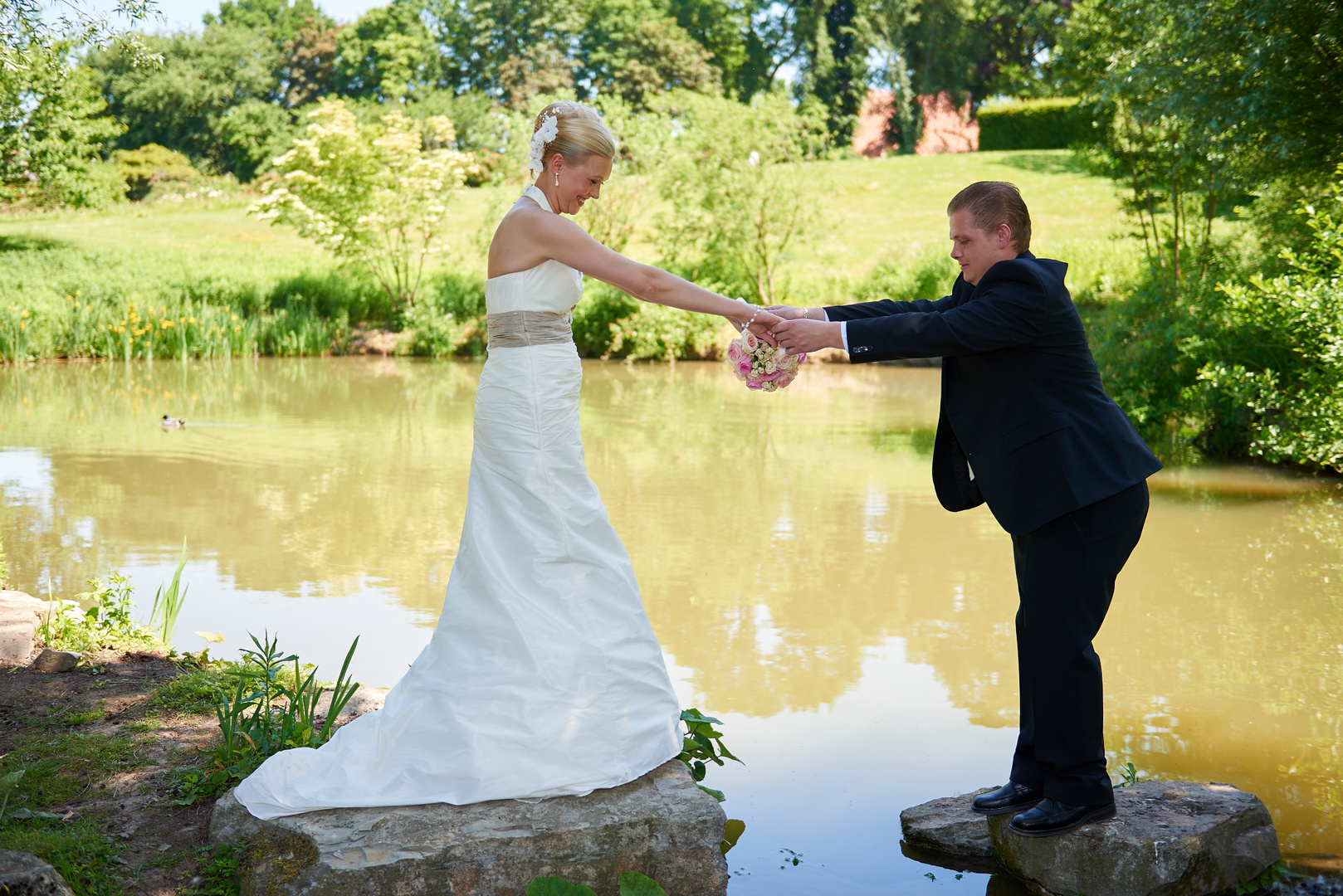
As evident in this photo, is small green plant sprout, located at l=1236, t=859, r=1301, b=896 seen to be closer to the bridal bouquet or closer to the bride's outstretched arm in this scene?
the bridal bouquet

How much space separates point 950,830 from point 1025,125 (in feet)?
150

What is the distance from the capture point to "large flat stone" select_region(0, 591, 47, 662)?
15.3 ft

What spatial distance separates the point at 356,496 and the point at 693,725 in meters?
6.28

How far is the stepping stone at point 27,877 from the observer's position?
2408 mm

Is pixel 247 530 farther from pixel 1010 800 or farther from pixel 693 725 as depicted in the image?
pixel 1010 800

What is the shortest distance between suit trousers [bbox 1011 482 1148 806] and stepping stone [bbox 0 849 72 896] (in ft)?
9.06

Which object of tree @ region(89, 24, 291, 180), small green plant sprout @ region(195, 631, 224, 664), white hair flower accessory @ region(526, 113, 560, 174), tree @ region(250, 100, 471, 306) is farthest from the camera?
tree @ region(89, 24, 291, 180)

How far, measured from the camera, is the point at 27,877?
2439mm

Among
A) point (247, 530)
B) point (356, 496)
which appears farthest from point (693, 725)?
point (356, 496)

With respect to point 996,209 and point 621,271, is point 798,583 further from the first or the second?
point 996,209

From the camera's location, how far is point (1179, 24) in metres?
11.3

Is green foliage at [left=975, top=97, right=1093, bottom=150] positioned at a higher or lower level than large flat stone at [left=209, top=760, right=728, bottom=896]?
higher

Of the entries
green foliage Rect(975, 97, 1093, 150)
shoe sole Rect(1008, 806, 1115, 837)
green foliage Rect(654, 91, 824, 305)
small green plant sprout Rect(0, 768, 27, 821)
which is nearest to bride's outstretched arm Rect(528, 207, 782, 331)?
shoe sole Rect(1008, 806, 1115, 837)

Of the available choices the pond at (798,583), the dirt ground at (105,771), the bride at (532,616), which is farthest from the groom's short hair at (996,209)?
the dirt ground at (105,771)
